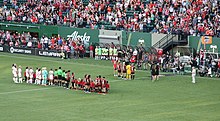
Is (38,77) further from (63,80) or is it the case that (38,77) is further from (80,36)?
(80,36)

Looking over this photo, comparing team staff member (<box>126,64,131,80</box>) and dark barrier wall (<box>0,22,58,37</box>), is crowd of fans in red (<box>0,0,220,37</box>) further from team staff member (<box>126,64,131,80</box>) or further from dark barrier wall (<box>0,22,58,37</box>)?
team staff member (<box>126,64,131,80</box>)

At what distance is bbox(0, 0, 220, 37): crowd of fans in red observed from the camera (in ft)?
193

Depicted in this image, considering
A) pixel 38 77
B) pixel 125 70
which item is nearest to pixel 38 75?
pixel 38 77

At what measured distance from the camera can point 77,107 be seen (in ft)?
129

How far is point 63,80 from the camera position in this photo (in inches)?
1881

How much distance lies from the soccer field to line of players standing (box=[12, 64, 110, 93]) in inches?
25.6

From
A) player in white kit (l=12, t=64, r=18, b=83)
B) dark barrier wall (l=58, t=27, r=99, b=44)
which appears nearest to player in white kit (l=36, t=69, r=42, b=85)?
player in white kit (l=12, t=64, r=18, b=83)

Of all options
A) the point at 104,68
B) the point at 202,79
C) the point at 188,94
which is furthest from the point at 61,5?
the point at 188,94

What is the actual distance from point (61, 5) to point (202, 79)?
83.4 ft

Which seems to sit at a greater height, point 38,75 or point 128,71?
point 128,71

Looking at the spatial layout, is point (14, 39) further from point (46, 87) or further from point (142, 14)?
point (46, 87)

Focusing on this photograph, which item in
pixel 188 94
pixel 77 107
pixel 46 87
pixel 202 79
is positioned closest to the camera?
pixel 77 107

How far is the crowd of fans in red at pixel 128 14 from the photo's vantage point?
2315 inches

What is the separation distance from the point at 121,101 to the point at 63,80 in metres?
7.67
